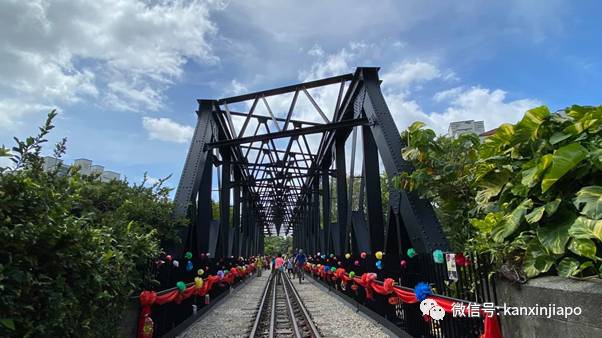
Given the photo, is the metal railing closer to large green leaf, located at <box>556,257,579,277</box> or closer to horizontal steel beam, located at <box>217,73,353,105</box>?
large green leaf, located at <box>556,257,579,277</box>

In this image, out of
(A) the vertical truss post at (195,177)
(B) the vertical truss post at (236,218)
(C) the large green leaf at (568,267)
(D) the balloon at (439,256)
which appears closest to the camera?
(C) the large green leaf at (568,267)

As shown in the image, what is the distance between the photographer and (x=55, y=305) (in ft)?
8.16

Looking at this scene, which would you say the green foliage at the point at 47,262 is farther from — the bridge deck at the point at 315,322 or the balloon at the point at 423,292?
the bridge deck at the point at 315,322

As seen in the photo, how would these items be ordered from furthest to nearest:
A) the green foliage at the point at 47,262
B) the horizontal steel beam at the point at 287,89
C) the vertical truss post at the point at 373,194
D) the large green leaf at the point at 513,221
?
the horizontal steel beam at the point at 287,89, the vertical truss post at the point at 373,194, the large green leaf at the point at 513,221, the green foliage at the point at 47,262

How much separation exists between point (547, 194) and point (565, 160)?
1.35 ft

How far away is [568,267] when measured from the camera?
2615mm

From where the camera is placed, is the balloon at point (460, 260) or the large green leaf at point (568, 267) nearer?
the large green leaf at point (568, 267)

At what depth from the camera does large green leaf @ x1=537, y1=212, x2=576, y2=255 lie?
105 inches

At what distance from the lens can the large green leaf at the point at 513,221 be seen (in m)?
3.05

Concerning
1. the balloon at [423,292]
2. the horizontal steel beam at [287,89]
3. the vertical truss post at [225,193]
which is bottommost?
the balloon at [423,292]

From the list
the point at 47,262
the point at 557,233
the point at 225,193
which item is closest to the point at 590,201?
the point at 557,233

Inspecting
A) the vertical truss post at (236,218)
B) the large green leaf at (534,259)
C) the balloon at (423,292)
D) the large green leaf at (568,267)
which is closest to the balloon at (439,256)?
the balloon at (423,292)

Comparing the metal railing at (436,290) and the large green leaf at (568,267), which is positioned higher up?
the large green leaf at (568,267)

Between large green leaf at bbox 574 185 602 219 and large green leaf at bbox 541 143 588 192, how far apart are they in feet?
0.61
